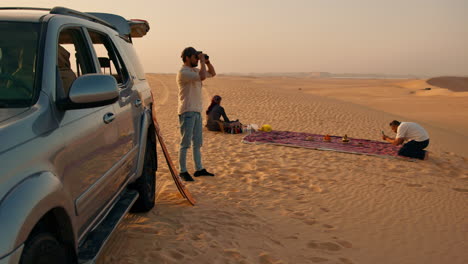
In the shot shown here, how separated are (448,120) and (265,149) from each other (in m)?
14.6

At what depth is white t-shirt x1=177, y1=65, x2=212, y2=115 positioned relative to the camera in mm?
5656

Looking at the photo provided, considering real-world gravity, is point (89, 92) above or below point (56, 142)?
above

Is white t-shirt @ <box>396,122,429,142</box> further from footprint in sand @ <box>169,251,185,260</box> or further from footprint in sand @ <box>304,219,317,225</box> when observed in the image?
footprint in sand @ <box>169,251,185,260</box>

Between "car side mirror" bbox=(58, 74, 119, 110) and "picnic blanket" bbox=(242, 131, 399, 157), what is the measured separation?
7.53 m

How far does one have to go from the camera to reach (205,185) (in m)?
5.96

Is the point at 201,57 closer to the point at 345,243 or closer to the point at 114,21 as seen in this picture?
the point at 114,21

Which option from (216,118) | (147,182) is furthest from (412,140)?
(147,182)

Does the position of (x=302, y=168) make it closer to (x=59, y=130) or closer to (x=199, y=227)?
(x=199, y=227)

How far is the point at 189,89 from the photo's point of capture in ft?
18.9

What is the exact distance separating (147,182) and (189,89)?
1.95 m

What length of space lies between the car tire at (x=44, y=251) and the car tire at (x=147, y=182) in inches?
82.5

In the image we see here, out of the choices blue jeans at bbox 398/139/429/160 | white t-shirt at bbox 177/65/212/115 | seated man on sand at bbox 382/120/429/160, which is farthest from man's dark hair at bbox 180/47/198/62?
blue jeans at bbox 398/139/429/160

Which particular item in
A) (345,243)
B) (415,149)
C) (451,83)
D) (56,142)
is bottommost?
(345,243)

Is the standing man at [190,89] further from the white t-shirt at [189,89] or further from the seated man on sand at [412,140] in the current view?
the seated man on sand at [412,140]
